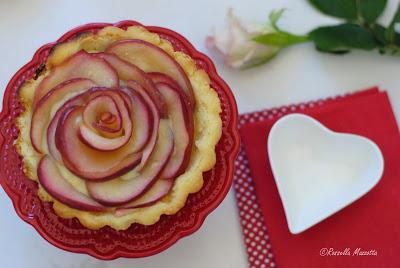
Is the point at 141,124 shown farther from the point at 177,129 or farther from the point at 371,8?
the point at 371,8

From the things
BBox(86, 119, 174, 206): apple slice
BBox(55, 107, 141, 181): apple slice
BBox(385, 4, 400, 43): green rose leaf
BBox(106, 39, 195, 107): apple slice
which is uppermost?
BBox(106, 39, 195, 107): apple slice

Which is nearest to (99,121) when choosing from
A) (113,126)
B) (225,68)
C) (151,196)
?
(113,126)

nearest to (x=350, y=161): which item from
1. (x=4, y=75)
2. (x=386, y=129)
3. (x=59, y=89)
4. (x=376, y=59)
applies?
(x=386, y=129)

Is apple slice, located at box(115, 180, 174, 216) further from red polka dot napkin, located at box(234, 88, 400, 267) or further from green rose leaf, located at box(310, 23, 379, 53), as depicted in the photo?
green rose leaf, located at box(310, 23, 379, 53)

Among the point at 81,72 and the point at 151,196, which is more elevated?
the point at 81,72

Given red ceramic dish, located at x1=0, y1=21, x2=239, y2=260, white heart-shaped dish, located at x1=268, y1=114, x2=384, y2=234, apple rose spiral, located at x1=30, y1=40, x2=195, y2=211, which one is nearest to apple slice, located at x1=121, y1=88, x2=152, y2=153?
apple rose spiral, located at x1=30, y1=40, x2=195, y2=211

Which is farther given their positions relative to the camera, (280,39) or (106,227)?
(280,39)
